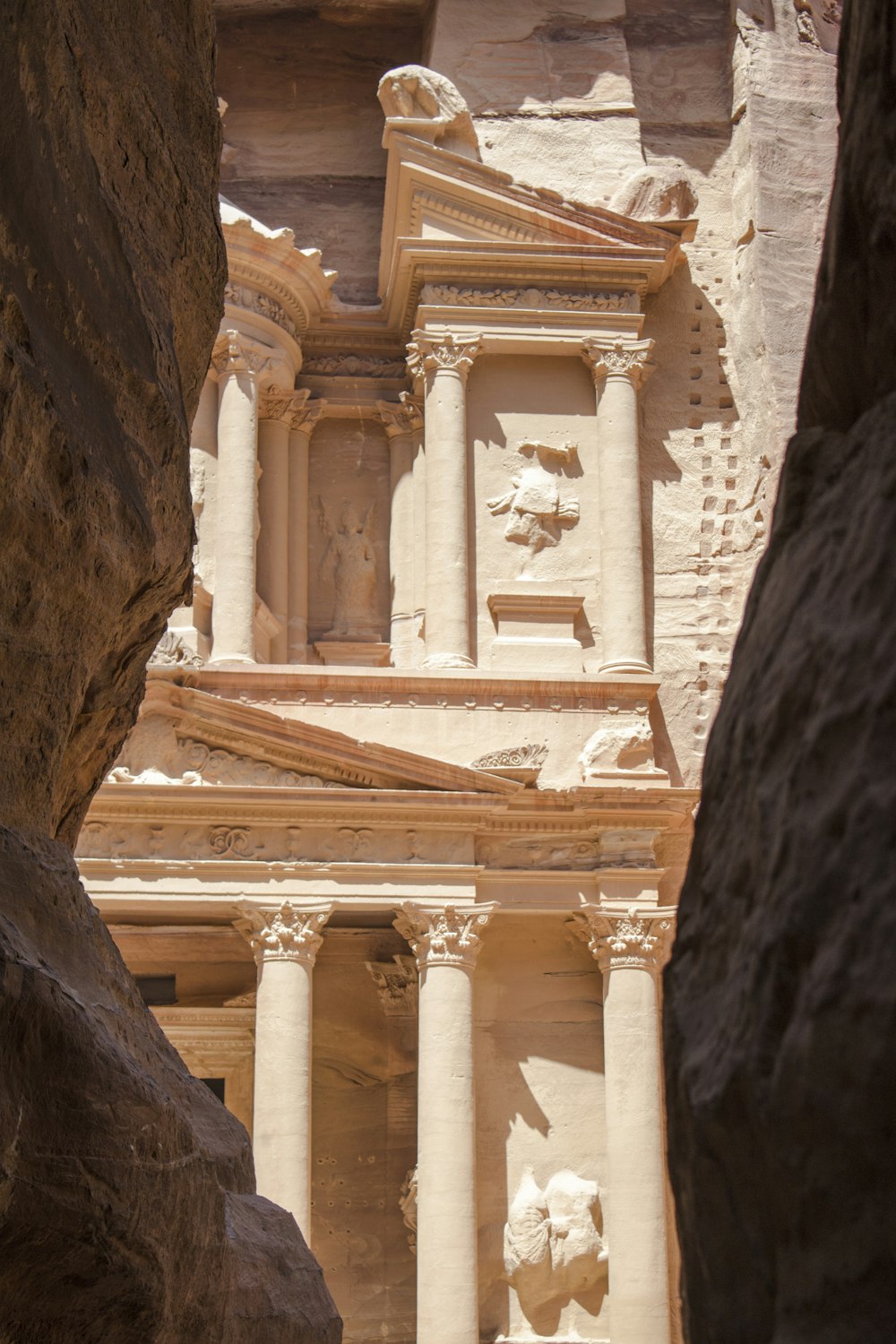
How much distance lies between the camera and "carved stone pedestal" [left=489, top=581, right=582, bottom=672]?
18906 mm

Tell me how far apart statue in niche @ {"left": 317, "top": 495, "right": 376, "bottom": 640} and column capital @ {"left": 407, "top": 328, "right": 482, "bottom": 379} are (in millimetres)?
2155

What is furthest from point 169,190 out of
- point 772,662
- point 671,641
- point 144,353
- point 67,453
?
point 671,641

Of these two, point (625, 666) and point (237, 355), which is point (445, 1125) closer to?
point (625, 666)

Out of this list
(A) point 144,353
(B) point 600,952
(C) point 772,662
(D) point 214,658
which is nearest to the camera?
(C) point 772,662

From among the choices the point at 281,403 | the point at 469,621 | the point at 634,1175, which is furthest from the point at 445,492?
the point at 634,1175

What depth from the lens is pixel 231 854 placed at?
661 inches

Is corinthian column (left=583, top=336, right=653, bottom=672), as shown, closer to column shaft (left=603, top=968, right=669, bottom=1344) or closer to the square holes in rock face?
column shaft (left=603, top=968, right=669, bottom=1344)

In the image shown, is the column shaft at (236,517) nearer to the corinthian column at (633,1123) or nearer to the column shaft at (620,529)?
the column shaft at (620,529)

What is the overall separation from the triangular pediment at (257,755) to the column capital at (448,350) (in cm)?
471

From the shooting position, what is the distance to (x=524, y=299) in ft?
65.6

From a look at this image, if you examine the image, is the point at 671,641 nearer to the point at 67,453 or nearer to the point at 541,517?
the point at 541,517

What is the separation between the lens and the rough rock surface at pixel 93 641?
2.98m

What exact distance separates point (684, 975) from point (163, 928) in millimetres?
16124

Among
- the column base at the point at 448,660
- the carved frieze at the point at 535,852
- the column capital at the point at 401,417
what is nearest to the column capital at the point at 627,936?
the carved frieze at the point at 535,852
